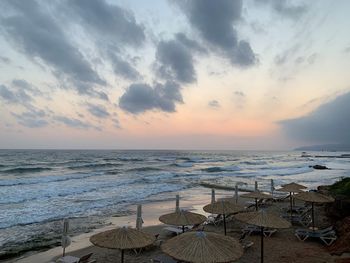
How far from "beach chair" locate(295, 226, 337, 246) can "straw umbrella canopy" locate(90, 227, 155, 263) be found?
7400 millimetres

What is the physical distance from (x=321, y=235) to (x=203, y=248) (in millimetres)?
7497

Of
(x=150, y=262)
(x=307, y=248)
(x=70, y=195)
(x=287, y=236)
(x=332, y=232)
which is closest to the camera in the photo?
(x=150, y=262)

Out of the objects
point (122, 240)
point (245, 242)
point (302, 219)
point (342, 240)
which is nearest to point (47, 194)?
point (245, 242)

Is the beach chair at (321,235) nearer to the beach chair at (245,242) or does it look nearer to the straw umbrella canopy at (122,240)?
the beach chair at (245,242)

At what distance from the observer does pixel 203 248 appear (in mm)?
5801

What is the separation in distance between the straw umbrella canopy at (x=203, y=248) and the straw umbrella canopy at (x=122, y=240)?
82 cm

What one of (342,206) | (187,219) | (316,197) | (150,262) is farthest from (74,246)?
(342,206)

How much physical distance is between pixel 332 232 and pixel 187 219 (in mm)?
5852

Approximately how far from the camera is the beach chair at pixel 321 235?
10.9m

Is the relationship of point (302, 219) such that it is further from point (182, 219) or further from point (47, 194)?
point (47, 194)

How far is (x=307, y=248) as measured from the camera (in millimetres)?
10461

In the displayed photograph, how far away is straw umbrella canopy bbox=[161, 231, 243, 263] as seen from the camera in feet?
18.6

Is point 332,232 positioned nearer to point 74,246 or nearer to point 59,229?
A: point 74,246

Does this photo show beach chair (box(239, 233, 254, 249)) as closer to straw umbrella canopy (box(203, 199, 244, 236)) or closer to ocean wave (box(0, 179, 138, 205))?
straw umbrella canopy (box(203, 199, 244, 236))
